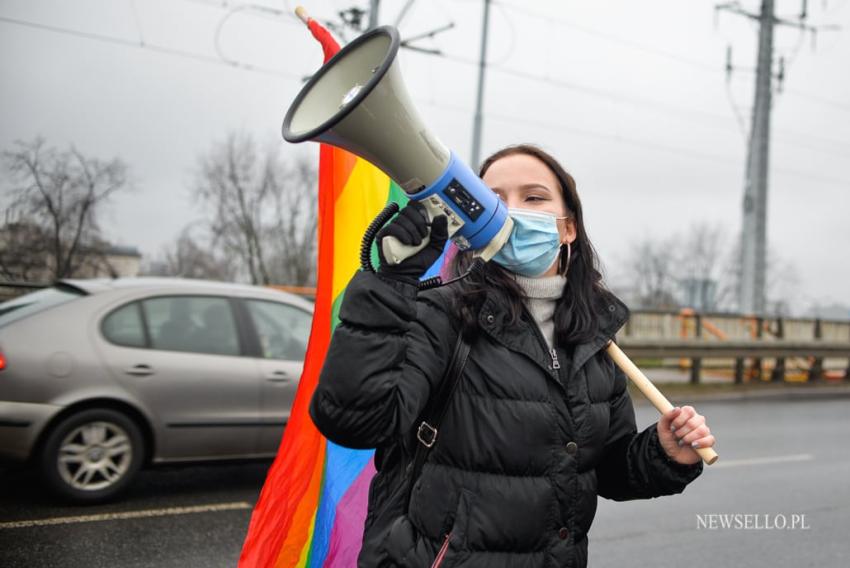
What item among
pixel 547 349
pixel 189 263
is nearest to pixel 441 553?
pixel 547 349

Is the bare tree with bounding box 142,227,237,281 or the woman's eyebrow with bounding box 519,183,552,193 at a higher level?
the woman's eyebrow with bounding box 519,183,552,193

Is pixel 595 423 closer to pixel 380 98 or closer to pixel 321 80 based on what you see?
pixel 380 98

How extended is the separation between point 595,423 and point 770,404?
13269 mm

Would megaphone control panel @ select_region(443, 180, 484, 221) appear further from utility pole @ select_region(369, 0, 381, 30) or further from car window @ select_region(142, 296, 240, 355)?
utility pole @ select_region(369, 0, 381, 30)

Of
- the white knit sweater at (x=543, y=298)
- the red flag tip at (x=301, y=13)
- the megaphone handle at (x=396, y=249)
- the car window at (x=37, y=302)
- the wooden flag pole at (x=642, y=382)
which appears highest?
the red flag tip at (x=301, y=13)

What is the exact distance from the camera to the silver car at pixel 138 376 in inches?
186

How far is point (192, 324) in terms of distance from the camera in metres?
5.50

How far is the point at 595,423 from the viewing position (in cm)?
177

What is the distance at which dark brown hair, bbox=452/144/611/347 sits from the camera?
1730mm

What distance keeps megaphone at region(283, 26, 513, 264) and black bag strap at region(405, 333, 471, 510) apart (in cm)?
25

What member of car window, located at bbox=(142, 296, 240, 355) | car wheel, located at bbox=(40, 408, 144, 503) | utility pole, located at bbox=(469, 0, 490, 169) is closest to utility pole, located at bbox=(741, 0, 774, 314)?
utility pole, located at bbox=(469, 0, 490, 169)

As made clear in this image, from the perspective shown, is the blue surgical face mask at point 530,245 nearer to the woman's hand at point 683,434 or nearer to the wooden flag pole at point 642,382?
the wooden flag pole at point 642,382

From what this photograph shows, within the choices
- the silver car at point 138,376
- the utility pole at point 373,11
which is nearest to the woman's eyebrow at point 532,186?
the silver car at point 138,376

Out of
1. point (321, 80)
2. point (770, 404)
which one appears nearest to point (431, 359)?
point (321, 80)
